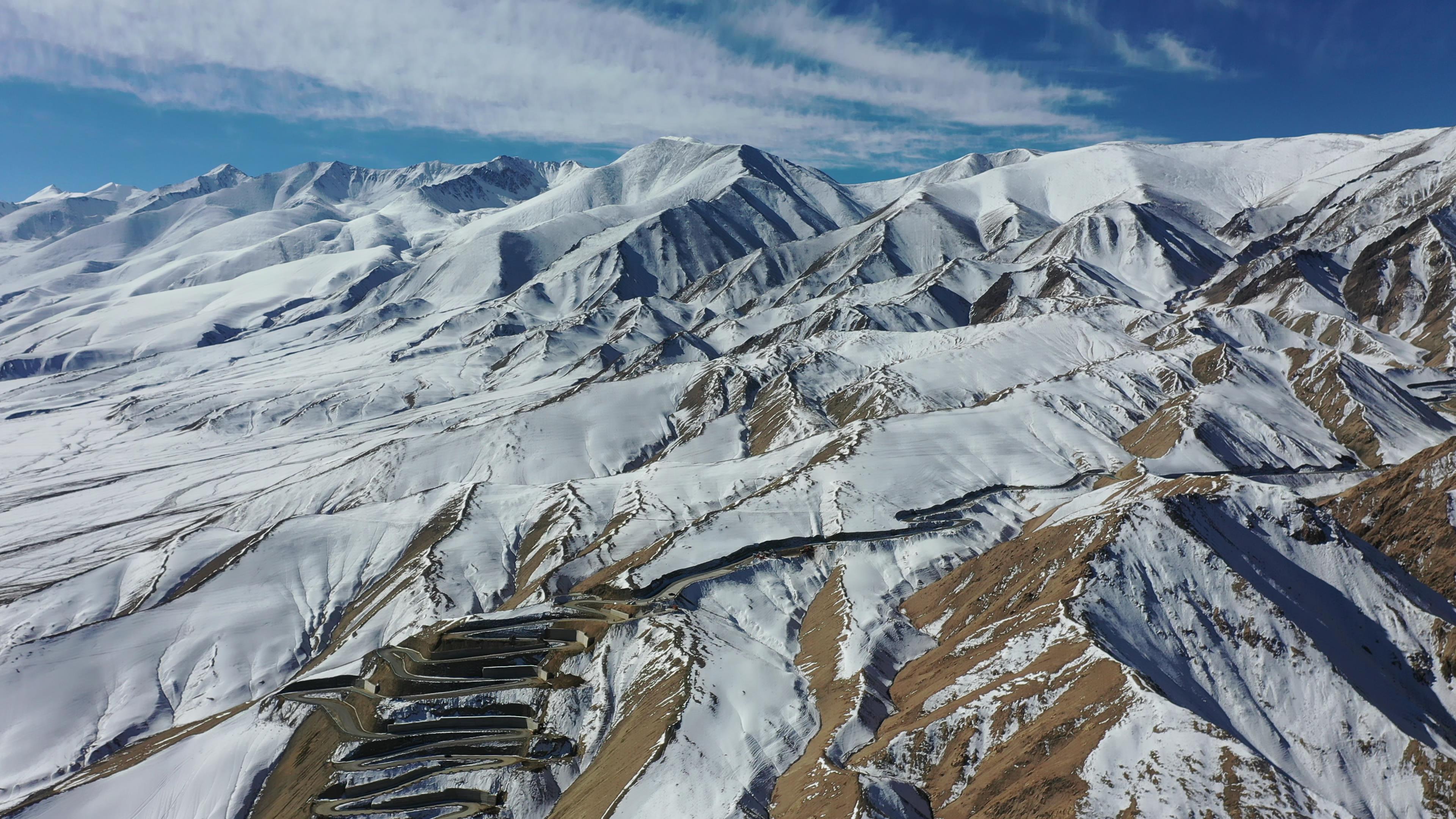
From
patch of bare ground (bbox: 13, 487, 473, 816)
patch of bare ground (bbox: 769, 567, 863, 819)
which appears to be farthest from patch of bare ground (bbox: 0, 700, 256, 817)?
patch of bare ground (bbox: 769, 567, 863, 819)

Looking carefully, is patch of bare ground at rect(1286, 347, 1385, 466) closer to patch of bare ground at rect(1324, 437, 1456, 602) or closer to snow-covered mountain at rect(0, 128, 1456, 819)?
snow-covered mountain at rect(0, 128, 1456, 819)

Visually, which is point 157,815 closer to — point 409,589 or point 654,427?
point 409,589

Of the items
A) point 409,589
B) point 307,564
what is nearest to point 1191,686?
point 409,589

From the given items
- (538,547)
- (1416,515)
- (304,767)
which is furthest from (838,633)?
(1416,515)

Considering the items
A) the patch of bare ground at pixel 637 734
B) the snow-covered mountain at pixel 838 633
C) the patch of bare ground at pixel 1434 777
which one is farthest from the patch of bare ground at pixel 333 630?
the patch of bare ground at pixel 1434 777

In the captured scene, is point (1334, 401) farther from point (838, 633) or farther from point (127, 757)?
point (127, 757)
